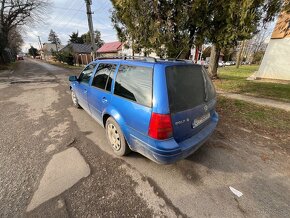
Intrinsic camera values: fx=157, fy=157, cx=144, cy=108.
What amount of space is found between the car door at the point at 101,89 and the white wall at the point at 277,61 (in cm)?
1311

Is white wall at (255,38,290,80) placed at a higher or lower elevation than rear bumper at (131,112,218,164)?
higher

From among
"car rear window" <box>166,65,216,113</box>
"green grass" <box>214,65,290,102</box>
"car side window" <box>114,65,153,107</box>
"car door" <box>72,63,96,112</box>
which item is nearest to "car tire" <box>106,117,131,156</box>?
"car side window" <box>114,65,153,107</box>

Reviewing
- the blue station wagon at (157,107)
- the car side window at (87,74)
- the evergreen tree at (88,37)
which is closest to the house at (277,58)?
the blue station wagon at (157,107)

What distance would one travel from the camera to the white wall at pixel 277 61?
10.8 metres

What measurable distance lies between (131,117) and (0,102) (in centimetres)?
656

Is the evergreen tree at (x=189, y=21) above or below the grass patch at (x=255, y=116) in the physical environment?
above

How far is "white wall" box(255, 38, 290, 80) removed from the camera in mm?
10775

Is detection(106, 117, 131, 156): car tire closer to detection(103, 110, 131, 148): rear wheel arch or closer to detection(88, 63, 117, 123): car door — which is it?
detection(103, 110, 131, 148): rear wheel arch

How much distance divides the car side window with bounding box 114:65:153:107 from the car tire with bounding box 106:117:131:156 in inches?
22.9

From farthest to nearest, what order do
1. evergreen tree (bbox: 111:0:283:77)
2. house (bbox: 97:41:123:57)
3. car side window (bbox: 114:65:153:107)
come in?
house (bbox: 97:41:123:57) → evergreen tree (bbox: 111:0:283:77) → car side window (bbox: 114:65:153:107)

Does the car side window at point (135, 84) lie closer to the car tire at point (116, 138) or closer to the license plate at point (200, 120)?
the car tire at point (116, 138)

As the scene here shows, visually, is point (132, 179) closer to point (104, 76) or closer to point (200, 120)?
point (200, 120)

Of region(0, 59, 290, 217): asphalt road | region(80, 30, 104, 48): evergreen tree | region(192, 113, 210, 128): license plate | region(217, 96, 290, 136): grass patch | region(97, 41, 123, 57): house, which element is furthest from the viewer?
region(80, 30, 104, 48): evergreen tree

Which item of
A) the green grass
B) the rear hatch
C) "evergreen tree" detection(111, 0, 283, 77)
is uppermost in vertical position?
"evergreen tree" detection(111, 0, 283, 77)
